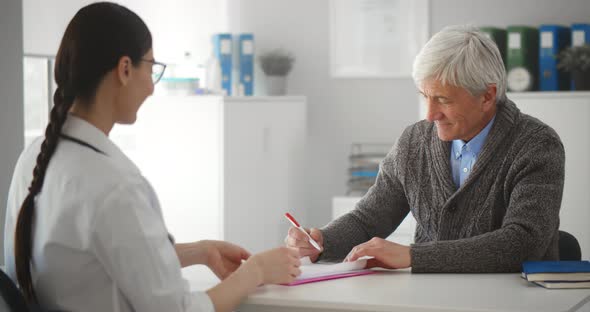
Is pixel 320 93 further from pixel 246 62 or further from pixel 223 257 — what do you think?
pixel 223 257

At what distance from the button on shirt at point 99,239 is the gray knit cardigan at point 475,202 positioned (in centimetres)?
79

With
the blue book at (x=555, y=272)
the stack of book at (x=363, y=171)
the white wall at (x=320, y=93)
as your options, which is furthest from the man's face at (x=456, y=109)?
the white wall at (x=320, y=93)

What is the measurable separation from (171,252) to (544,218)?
3.44ft

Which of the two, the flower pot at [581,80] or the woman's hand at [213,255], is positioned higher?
the flower pot at [581,80]

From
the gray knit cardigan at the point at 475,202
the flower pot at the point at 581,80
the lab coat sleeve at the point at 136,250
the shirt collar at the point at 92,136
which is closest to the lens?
the lab coat sleeve at the point at 136,250

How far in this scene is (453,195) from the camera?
2.48m

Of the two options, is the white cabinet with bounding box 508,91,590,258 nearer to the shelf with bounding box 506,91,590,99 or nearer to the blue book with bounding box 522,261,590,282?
the shelf with bounding box 506,91,590,99

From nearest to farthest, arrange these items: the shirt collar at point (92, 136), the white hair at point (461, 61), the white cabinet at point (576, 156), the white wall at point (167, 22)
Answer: the shirt collar at point (92, 136) → the white hair at point (461, 61) → the white wall at point (167, 22) → the white cabinet at point (576, 156)

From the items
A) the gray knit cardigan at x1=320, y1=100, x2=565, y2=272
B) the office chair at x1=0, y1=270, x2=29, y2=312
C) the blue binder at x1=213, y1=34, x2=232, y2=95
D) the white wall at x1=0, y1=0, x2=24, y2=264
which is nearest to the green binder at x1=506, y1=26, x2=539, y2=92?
the blue binder at x1=213, y1=34, x2=232, y2=95

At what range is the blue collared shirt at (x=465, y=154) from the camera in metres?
2.54

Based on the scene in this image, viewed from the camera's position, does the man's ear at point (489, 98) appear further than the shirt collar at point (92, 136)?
Yes

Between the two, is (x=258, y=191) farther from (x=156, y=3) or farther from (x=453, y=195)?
(x=453, y=195)

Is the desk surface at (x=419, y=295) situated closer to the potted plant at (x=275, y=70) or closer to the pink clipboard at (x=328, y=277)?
the pink clipboard at (x=328, y=277)

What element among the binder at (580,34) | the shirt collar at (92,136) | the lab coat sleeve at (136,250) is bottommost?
the lab coat sleeve at (136,250)
